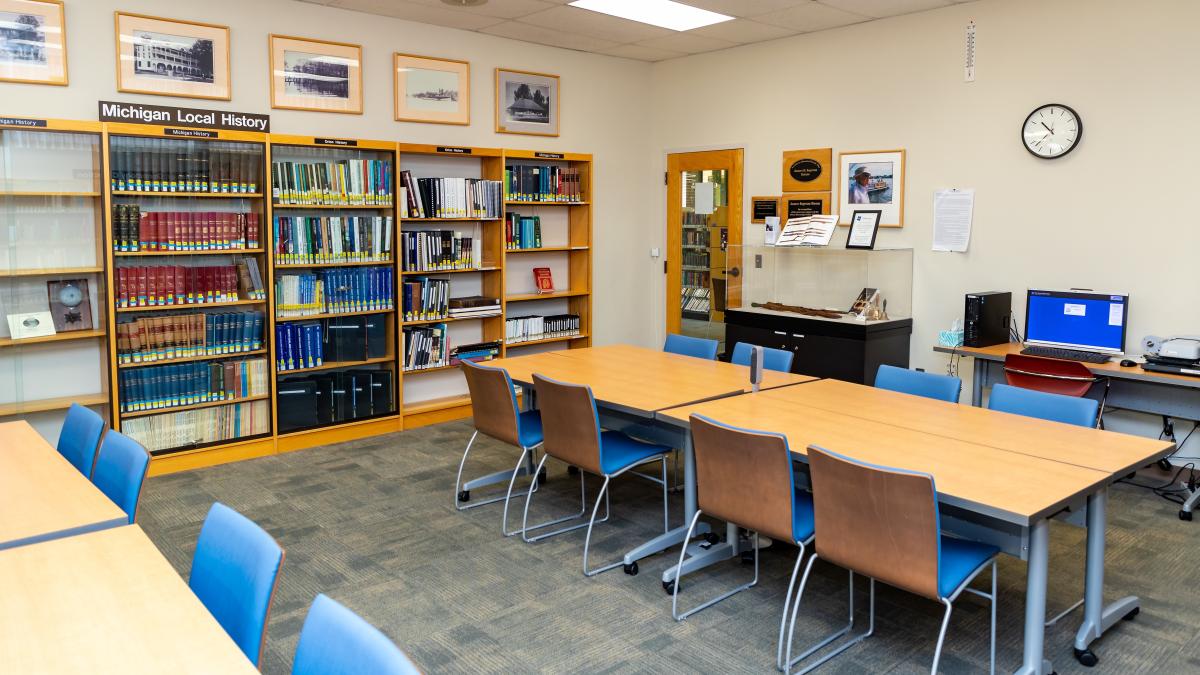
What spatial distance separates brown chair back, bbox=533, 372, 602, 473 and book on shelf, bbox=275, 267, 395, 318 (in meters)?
2.43

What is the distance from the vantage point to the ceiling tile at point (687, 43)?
22.1 ft

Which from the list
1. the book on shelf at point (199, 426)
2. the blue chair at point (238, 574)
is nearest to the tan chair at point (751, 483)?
the blue chair at point (238, 574)

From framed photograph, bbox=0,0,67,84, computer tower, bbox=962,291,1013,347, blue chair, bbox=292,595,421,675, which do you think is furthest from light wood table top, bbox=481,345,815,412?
framed photograph, bbox=0,0,67,84

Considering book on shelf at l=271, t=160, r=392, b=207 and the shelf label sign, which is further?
book on shelf at l=271, t=160, r=392, b=207

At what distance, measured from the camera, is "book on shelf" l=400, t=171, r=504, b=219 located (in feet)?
19.8

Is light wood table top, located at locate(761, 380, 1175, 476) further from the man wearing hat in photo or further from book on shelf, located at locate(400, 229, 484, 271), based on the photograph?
book on shelf, located at locate(400, 229, 484, 271)

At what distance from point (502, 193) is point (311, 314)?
5.80ft

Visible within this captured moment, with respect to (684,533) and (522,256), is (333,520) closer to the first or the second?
(684,533)

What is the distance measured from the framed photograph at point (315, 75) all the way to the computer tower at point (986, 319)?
14.3 ft

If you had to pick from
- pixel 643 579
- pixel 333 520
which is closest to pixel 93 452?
pixel 333 520

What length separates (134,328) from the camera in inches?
195

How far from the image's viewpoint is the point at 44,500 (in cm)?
241

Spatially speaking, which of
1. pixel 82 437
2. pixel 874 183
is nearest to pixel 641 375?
pixel 82 437

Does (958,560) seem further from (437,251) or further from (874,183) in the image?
(437,251)
